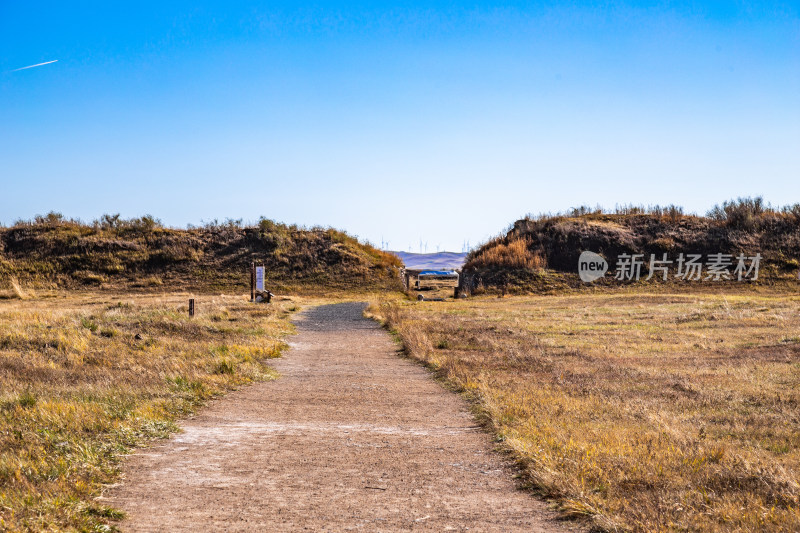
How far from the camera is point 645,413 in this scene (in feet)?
30.2

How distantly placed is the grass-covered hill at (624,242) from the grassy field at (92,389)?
106 feet

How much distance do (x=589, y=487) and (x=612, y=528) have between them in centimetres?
102

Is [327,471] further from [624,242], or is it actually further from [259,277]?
[624,242]

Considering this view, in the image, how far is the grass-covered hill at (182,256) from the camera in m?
53.4

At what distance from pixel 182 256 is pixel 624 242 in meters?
36.9

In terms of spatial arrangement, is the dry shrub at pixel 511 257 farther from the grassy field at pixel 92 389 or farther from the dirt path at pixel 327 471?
the dirt path at pixel 327 471

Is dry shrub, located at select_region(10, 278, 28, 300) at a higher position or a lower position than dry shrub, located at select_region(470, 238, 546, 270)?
lower

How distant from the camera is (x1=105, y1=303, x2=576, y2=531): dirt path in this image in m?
5.14

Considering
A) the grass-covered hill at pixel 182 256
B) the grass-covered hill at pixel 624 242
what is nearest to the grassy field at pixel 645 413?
the grass-covered hill at pixel 624 242

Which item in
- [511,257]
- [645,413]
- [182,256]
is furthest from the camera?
[182,256]

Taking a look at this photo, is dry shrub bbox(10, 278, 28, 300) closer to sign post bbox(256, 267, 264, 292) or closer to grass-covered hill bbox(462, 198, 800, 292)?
sign post bbox(256, 267, 264, 292)

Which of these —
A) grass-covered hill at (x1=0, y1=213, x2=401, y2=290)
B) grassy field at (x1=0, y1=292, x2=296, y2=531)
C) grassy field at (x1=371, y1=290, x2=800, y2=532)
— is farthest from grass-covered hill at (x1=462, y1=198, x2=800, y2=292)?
grassy field at (x1=0, y1=292, x2=296, y2=531)

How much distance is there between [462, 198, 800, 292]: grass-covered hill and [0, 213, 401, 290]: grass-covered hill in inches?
347

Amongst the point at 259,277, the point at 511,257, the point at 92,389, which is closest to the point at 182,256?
the point at 259,277
